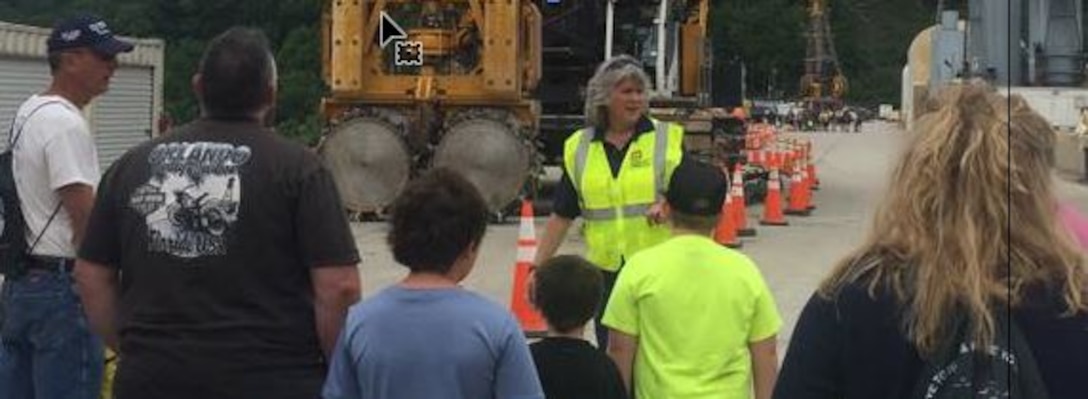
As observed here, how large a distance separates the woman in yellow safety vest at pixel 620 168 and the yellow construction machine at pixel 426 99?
11791 millimetres

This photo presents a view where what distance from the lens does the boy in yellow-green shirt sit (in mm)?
4465

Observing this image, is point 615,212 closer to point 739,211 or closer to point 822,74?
point 739,211

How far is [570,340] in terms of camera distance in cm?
424

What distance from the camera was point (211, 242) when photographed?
146 inches

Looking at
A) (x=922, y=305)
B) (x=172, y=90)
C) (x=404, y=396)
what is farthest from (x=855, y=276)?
(x=172, y=90)

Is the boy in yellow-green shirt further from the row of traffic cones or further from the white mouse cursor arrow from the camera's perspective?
the white mouse cursor arrow

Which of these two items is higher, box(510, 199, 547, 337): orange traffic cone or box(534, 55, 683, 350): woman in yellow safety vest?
box(534, 55, 683, 350): woman in yellow safety vest

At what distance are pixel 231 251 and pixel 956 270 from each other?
1801 millimetres

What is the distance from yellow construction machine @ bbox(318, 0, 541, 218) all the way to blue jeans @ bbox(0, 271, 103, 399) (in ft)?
41.6

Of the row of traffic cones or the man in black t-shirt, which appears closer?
the man in black t-shirt

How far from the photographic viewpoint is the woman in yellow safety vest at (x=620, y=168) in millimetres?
5887
